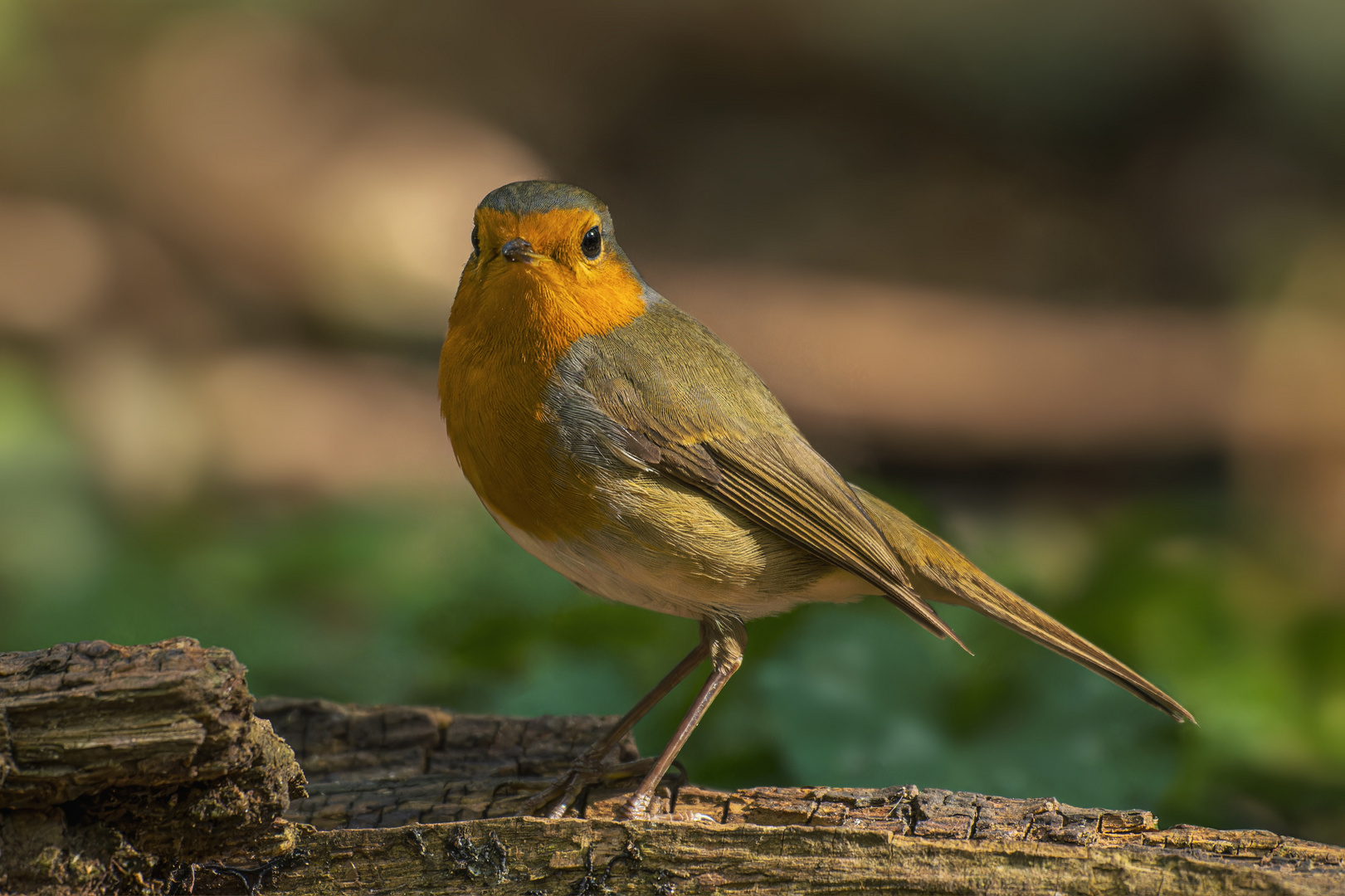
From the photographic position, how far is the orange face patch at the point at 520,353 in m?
2.90

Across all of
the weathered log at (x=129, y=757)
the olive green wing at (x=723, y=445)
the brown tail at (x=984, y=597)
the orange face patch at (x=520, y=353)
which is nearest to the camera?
the weathered log at (x=129, y=757)

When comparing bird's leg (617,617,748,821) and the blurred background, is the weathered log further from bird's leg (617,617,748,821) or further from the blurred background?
the blurred background

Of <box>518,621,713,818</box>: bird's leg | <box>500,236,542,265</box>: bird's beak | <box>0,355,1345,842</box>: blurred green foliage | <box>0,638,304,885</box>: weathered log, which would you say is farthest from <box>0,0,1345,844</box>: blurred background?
<box>0,638,304,885</box>: weathered log

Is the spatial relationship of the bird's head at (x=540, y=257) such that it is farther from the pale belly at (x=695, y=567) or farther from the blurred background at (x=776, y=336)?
the blurred background at (x=776, y=336)

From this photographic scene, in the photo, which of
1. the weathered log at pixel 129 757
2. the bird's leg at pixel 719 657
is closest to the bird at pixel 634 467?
the bird's leg at pixel 719 657

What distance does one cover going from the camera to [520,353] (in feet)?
9.84

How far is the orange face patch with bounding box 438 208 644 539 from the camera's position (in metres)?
2.90

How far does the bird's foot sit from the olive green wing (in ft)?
2.61

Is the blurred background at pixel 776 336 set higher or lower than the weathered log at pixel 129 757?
higher

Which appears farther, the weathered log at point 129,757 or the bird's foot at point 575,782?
the bird's foot at point 575,782

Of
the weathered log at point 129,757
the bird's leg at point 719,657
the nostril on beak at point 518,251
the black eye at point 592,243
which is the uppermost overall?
the black eye at point 592,243

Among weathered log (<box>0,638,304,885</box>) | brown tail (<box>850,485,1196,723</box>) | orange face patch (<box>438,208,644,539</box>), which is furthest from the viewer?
brown tail (<box>850,485,1196,723</box>)

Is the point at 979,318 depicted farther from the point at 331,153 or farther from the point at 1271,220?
the point at 331,153

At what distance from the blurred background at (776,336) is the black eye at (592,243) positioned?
136 centimetres
